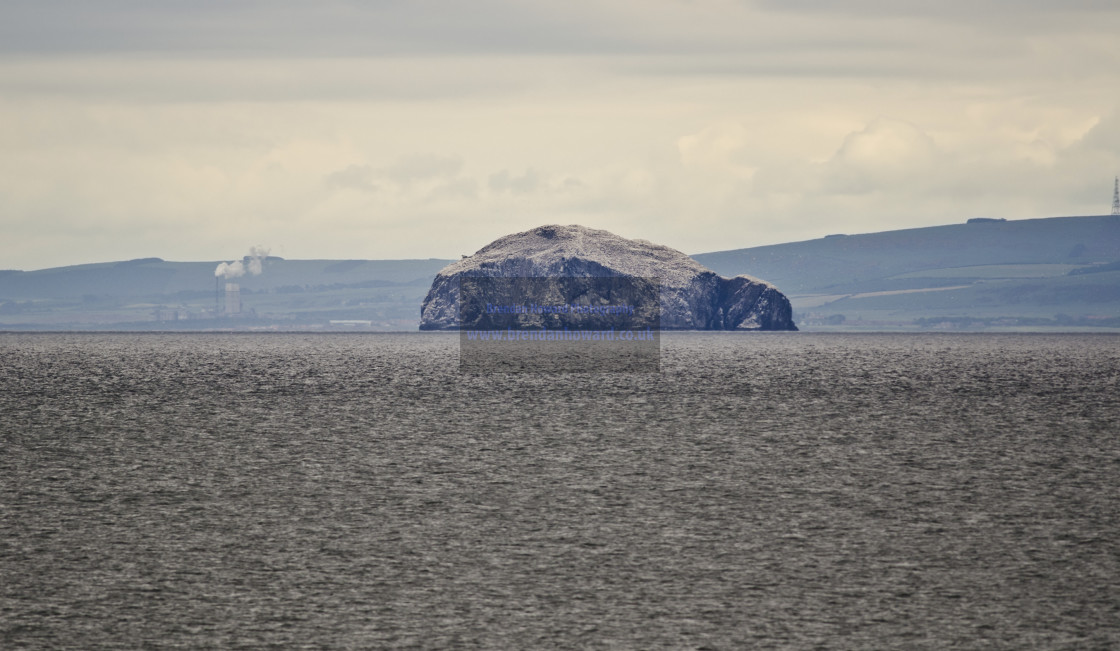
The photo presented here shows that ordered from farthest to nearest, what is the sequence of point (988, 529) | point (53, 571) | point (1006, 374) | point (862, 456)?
point (1006, 374), point (862, 456), point (988, 529), point (53, 571)

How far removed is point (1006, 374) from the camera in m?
106

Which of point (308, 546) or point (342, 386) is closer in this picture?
point (308, 546)

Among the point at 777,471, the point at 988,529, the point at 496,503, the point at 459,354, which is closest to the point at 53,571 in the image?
the point at 496,503

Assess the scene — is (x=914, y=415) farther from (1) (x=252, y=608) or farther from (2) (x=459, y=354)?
(2) (x=459, y=354)

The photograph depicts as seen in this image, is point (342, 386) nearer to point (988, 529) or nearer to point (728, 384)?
point (728, 384)

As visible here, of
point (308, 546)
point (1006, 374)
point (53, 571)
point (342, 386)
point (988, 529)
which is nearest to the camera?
point (53, 571)

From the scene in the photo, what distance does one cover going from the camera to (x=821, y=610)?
2148 cm

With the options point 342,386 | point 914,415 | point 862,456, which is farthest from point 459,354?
point 862,456

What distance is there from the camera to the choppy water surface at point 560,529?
67.6ft

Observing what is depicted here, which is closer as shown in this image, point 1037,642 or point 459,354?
point 1037,642

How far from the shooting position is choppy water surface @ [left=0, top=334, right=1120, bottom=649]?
20.6 meters

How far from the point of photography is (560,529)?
28609 millimetres

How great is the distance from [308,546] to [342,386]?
2391 inches

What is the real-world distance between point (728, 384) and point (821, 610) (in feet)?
217
